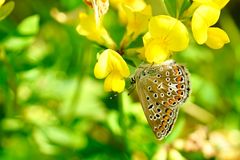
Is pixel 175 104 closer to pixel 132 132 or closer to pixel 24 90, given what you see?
pixel 132 132

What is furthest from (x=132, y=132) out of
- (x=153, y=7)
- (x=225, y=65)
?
(x=225, y=65)

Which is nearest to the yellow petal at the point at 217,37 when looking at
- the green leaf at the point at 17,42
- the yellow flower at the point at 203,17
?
the yellow flower at the point at 203,17

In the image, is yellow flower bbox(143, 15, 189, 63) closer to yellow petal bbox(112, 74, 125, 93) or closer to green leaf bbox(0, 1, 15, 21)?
yellow petal bbox(112, 74, 125, 93)

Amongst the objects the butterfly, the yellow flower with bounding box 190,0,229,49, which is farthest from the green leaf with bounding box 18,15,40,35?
the yellow flower with bounding box 190,0,229,49

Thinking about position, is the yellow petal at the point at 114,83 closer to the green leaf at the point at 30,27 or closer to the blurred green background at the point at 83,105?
the blurred green background at the point at 83,105

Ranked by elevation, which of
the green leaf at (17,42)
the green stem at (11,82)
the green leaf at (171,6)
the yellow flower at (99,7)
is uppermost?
the yellow flower at (99,7)

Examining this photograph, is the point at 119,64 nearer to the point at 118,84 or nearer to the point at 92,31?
the point at 118,84
